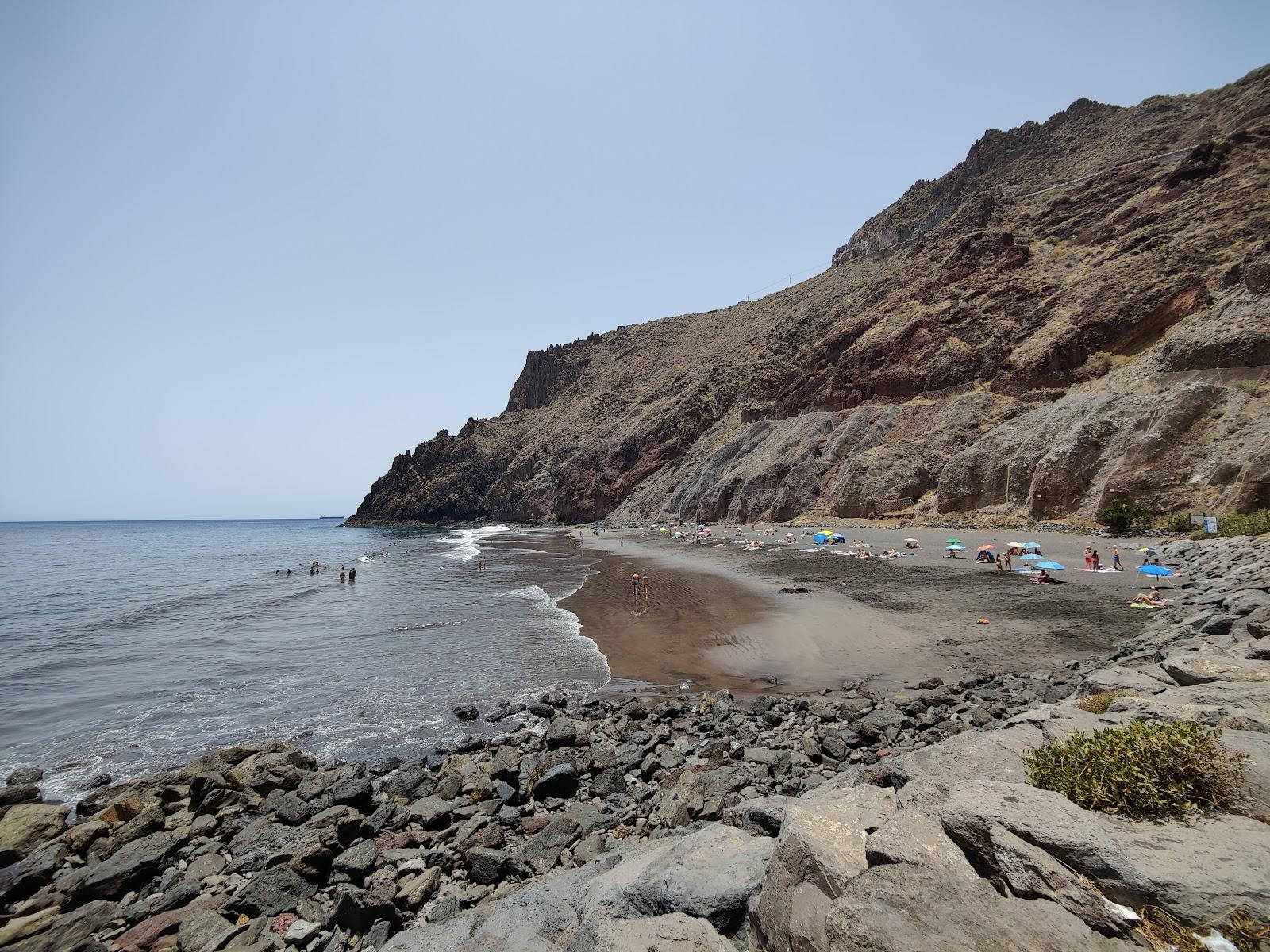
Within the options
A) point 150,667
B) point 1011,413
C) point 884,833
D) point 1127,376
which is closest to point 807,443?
point 1011,413

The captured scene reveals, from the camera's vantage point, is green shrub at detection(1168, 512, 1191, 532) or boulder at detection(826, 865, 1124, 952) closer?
boulder at detection(826, 865, 1124, 952)

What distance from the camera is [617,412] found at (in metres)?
115

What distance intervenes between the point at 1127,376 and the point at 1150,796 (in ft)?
145

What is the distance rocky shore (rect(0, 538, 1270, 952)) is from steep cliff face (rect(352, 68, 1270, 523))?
78.9ft

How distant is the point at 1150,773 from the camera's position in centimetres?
360

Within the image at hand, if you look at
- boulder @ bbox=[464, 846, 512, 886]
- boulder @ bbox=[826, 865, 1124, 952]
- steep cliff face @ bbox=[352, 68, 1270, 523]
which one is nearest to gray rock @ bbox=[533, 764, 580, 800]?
boulder @ bbox=[464, 846, 512, 886]

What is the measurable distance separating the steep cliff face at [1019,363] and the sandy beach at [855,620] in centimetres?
781

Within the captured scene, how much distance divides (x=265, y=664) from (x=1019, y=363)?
5287 cm

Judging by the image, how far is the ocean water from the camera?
11.5m

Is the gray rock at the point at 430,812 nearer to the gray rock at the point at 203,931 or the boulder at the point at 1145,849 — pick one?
the gray rock at the point at 203,931

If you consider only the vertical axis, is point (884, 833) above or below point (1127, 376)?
below

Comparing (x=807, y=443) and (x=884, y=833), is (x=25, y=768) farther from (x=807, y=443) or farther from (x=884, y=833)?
(x=807, y=443)

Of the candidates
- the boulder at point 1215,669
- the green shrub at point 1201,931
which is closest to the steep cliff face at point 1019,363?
the boulder at point 1215,669

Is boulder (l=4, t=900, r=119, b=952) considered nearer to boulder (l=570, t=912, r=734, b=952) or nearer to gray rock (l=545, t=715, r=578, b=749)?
gray rock (l=545, t=715, r=578, b=749)
